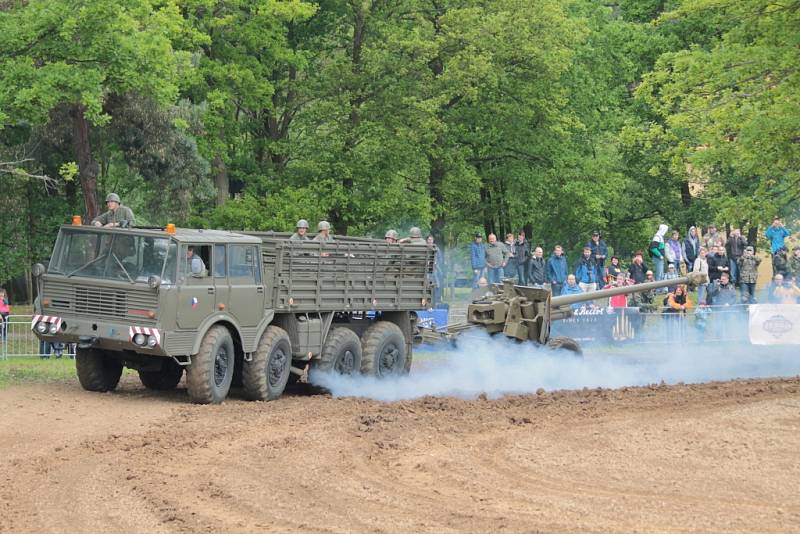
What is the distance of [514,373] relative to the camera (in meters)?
21.3

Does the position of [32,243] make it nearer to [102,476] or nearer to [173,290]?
[173,290]

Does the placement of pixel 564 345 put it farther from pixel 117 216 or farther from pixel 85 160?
pixel 85 160

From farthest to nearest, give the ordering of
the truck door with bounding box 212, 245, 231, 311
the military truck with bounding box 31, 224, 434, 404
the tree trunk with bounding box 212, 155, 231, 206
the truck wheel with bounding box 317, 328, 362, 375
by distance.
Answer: the tree trunk with bounding box 212, 155, 231, 206
the truck wheel with bounding box 317, 328, 362, 375
the truck door with bounding box 212, 245, 231, 311
the military truck with bounding box 31, 224, 434, 404

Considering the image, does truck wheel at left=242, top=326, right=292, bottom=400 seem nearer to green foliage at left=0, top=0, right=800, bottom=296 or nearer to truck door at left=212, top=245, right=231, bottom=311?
truck door at left=212, top=245, right=231, bottom=311

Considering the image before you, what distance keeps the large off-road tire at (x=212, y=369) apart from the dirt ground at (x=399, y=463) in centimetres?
32

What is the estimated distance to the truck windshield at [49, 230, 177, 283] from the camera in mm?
17172

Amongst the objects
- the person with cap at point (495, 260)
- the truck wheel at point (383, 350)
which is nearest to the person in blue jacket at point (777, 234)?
the person with cap at point (495, 260)

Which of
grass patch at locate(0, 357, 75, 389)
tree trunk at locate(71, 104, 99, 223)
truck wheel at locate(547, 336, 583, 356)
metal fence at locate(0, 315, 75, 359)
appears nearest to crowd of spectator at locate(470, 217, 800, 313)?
truck wheel at locate(547, 336, 583, 356)

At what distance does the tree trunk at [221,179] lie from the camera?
3806 centimetres

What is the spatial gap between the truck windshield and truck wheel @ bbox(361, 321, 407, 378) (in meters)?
4.54

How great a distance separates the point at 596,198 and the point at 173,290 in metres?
28.2

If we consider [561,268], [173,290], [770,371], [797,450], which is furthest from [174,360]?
[561,268]

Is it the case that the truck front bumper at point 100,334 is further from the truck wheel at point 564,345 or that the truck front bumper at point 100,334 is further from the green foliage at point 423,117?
the green foliage at point 423,117

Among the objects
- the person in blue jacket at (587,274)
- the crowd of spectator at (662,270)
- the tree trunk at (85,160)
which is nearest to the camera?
the crowd of spectator at (662,270)
